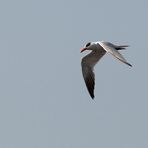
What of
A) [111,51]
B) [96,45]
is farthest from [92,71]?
[111,51]

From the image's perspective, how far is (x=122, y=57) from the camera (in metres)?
29.6

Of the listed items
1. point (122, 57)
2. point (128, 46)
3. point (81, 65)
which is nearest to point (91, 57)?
point (81, 65)

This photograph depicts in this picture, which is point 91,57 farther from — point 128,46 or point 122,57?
point 122,57

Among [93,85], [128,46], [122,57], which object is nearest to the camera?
[122,57]

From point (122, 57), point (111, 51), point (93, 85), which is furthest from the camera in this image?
point (93, 85)

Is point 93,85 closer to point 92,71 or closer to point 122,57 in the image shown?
point 92,71

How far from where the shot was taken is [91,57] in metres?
38.3

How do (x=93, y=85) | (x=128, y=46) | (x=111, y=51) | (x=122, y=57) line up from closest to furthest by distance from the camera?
(x=122, y=57) < (x=111, y=51) < (x=128, y=46) < (x=93, y=85)

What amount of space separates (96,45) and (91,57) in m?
2.98

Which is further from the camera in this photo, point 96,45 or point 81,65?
point 81,65

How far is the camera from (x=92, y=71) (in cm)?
3838

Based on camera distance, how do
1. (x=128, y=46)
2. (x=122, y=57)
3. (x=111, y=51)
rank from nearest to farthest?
1. (x=122, y=57)
2. (x=111, y=51)
3. (x=128, y=46)

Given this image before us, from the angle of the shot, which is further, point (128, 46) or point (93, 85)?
point (93, 85)

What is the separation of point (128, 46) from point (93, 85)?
479 centimetres
